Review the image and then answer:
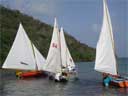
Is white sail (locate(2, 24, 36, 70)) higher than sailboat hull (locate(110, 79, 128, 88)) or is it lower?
higher

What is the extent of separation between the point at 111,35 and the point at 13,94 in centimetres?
1326

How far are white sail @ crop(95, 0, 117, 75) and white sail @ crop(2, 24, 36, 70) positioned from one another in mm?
20431

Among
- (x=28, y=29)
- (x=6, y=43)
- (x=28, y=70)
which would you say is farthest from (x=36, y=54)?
(x=28, y=29)

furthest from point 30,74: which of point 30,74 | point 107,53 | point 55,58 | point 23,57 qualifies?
point 107,53

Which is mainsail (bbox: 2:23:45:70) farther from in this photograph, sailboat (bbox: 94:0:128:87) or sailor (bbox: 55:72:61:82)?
sailboat (bbox: 94:0:128:87)

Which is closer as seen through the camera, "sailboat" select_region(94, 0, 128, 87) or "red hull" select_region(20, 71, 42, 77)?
"sailboat" select_region(94, 0, 128, 87)

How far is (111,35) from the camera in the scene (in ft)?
158

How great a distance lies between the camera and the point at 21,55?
222 feet

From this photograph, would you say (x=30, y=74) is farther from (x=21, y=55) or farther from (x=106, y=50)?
(x=106, y=50)

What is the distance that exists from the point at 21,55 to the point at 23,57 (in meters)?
0.45

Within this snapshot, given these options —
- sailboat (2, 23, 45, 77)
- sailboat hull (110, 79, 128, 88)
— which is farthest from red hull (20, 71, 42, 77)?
sailboat hull (110, 79, 128, 88)

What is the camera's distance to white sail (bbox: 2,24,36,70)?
67.0 m

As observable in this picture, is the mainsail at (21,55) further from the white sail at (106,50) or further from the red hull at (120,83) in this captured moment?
the red hull at (120,83)

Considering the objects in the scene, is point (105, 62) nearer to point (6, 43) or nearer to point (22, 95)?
point (22, 95)
